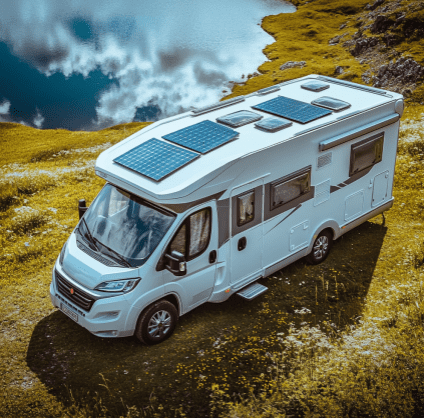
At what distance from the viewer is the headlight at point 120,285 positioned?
26.9 ft

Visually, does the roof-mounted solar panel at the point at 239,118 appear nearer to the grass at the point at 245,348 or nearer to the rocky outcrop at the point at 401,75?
the grass at the point at 245,348

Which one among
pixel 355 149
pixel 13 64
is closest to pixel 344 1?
pixel 13 64

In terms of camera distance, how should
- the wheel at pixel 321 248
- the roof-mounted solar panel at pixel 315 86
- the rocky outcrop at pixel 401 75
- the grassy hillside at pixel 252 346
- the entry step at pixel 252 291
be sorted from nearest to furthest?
the grassy hillside at pixel 252 346, the entry step at pixel 252 291, the wheel at pixel 321 248, the roof-mounted solar panel at pixel 315 86, the rocky outcrop at pixel 401 75

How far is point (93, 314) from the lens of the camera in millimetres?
8297

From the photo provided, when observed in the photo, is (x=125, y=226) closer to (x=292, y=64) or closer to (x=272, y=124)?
(x=272, y=124)

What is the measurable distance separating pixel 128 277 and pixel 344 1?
195 feet

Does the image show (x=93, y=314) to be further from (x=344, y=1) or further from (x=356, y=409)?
(x=344, y=1)

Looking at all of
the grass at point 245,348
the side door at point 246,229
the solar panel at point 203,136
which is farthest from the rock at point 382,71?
the side door at point 246,229

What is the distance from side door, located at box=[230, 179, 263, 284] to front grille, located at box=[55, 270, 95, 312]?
2619 millimetres

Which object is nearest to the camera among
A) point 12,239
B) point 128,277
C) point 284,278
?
point 128,277

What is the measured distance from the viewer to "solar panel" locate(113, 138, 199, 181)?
8.52 metres

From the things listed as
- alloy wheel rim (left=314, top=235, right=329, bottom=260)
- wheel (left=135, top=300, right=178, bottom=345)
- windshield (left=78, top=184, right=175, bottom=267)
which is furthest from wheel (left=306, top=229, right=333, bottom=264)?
windshield (left=78, top=184, right=175, bottom=267)

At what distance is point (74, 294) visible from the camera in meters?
8.59

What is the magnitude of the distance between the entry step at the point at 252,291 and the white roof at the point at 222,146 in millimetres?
2576
